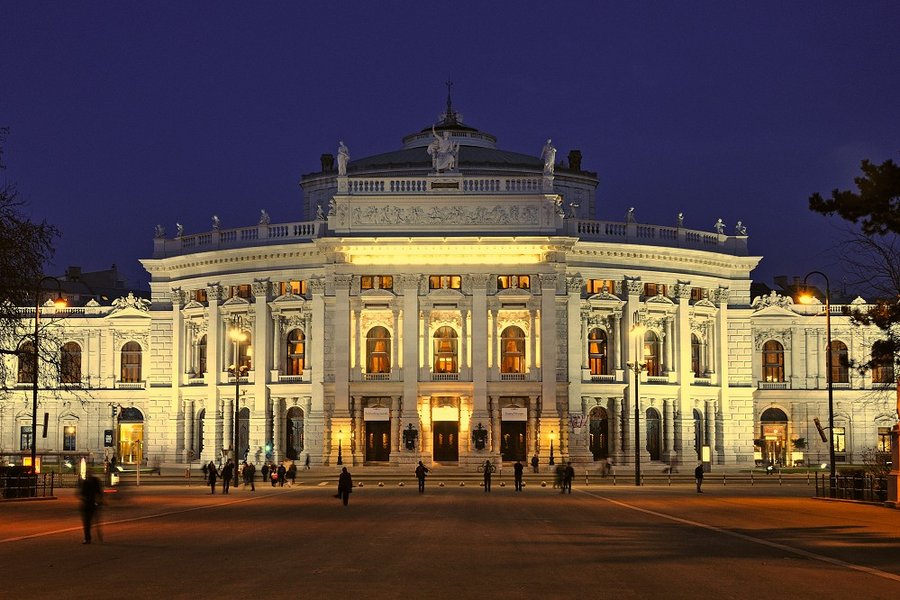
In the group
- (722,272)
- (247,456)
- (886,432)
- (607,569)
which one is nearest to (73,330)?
(247,456)

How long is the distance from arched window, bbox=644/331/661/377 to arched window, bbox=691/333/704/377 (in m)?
3.54

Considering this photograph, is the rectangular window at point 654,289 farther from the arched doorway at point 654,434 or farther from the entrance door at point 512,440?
the entrance door at point 512,440

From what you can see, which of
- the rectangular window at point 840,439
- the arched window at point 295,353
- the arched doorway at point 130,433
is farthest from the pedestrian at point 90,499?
the rectangular window at point 840,439

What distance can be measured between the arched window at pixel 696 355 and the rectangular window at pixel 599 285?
8356mm

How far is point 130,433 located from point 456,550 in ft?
261

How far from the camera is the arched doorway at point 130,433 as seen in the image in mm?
107688

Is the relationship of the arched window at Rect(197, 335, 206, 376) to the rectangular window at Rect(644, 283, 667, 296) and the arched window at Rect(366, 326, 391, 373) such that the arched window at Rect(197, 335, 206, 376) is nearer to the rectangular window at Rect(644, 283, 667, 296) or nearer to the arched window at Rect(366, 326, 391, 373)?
the arched window at Rect(366, 326, 391, 373)

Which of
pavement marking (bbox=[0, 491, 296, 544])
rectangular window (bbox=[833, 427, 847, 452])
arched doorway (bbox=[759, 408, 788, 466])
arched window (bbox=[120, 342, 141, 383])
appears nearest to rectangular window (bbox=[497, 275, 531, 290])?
arched doorway (bbox=[759, 408, 788, 466])

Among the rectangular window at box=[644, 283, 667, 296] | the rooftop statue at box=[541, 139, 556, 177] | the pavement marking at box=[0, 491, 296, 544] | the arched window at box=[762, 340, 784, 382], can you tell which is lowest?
the pavement marking at box=[0, 491, 296, 544]

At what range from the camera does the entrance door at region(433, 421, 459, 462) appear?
95562mm

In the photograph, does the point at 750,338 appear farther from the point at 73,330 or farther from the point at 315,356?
the point at 73,330

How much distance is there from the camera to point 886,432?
106812 mm

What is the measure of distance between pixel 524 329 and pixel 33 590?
74.0m

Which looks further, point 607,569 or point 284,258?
point 284,258
